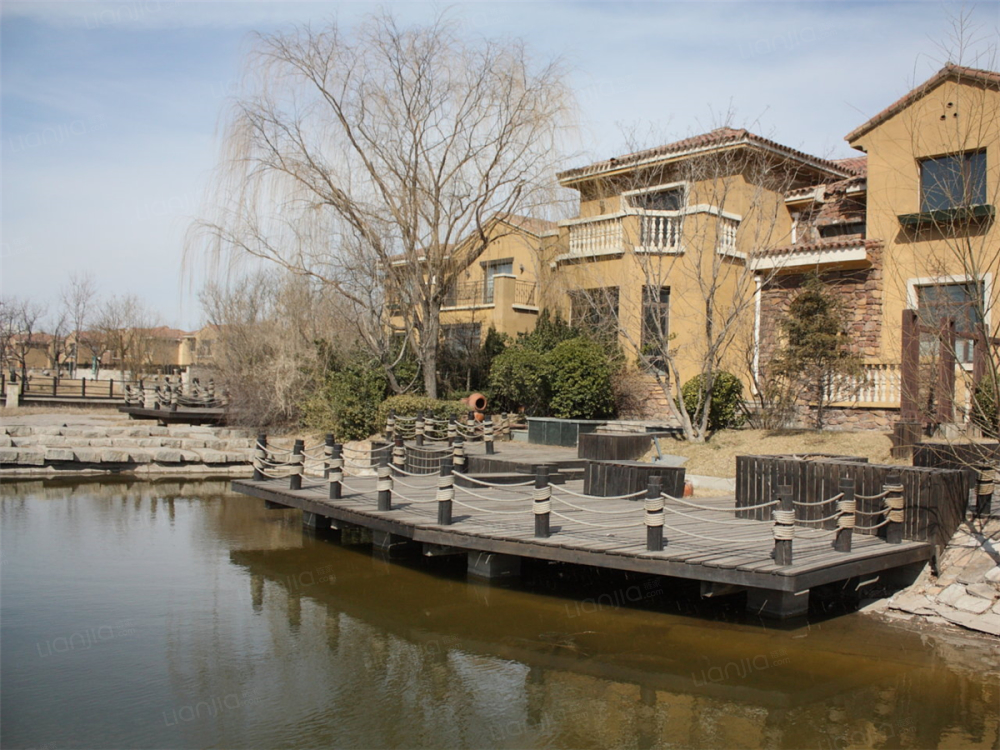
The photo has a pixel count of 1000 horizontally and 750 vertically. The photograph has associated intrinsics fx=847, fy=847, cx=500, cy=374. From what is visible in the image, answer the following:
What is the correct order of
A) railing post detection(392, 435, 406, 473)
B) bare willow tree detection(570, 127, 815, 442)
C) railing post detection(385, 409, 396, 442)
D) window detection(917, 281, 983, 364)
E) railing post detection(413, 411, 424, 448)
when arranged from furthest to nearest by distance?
railing post detection(385, 409, 396, 442)
bare willow tree detection(570, 127, 815, 442)
railing post detection(413, 411, 424, 448)
railing post detection(392, 435, 406, 473)
window detection(917, 281, 983, 364)

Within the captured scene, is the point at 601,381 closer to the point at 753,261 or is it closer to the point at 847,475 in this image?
the point at 753,261

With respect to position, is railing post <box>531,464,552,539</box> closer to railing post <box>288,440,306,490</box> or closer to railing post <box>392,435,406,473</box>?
railing post <box>392,435,406,473</box>

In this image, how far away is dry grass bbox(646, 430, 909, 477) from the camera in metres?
14.3

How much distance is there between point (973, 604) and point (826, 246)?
1117 centimetres

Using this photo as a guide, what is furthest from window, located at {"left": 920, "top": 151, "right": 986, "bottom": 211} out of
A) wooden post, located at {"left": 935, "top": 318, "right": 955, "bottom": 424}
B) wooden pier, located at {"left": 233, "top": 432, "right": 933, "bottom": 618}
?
wooden pier, located at {"left": 233, "top": 432, "right": 933, "bottom": 618}

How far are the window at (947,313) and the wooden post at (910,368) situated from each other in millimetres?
279

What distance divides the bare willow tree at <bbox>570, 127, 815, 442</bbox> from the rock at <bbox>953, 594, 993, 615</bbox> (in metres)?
8.41

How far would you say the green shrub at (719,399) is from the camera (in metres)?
17.0

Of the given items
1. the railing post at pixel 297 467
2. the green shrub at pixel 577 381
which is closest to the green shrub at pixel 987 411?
the green shrub at pixel 577 381

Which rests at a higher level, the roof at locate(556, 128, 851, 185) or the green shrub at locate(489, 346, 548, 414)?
the roof at locate(556, 128, 851, 185)

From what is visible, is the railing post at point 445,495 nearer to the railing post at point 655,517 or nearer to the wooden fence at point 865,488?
the railing post at point 655,517

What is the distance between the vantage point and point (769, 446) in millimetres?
15148

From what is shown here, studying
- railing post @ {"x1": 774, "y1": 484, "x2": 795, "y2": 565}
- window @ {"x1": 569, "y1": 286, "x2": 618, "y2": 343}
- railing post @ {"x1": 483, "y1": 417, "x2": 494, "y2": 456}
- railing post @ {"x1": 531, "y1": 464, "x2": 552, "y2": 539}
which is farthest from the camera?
window @ {"x1": 569, "y1": 286, "x2": 618, "y2": 343}

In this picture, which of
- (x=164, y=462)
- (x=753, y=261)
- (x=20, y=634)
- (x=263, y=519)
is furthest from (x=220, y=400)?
(x=20, y=634)
